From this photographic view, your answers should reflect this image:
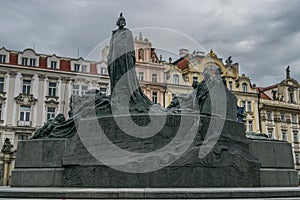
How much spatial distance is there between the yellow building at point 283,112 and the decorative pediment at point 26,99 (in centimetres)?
2558

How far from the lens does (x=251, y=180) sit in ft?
32.3

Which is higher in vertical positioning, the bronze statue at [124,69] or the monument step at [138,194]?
the bronze statue at [124,69]

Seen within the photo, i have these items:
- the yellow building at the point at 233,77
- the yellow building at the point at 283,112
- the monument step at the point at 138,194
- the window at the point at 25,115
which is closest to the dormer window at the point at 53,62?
the window at the point at 25,115

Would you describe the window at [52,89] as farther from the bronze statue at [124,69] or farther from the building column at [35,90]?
the bronze statue at [124,69]

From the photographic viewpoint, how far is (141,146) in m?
9.30

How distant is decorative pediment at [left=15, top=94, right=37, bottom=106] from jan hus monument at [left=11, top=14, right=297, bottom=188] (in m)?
23.3

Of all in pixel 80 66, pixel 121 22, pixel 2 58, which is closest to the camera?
pixel 121 22

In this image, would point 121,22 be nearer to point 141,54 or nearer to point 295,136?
point 141,54

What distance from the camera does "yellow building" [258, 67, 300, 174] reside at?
4125 cm

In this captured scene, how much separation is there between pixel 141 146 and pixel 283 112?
122 ft

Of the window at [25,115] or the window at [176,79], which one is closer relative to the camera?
the window at [25,115]

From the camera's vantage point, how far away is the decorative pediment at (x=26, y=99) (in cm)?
3253

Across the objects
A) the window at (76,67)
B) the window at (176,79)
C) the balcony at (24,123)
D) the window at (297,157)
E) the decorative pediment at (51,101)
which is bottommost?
the window at (297,157)

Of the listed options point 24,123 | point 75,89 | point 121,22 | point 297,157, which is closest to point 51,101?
point 75,89
